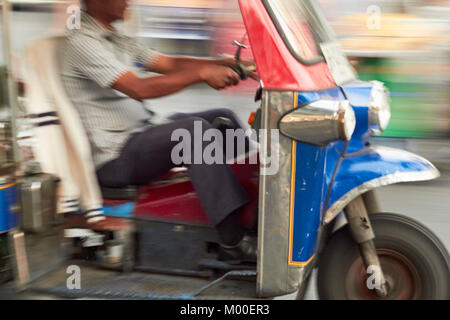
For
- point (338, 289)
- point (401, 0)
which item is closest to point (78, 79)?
point (338, 289)

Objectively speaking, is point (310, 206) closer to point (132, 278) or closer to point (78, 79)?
point (132, 278)

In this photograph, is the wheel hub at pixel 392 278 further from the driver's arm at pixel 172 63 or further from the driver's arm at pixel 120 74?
the driver's arm at pixel 172 63

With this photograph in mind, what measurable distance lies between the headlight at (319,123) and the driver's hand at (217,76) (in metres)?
0.35

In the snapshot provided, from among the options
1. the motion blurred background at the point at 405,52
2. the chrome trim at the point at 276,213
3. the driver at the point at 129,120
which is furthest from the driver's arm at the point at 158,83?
the motion blurred background at the point at 405,52

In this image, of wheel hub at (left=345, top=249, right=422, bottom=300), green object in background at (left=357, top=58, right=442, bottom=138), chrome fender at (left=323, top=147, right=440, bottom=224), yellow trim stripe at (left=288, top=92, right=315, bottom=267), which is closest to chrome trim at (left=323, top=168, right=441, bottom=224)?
chrome fender at (left=323, top=147, right=440, bottom=224)

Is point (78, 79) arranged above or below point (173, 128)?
above

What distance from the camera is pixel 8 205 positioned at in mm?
2523

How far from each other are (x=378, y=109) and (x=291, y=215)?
63cm

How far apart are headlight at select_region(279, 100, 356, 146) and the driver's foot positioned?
55 cm

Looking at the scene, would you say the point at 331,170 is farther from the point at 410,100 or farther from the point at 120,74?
the point at 410,100

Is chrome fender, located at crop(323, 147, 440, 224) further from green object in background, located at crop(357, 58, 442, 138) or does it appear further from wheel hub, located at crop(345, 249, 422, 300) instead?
green object in background, located at crop(357, 58, 442, 138)

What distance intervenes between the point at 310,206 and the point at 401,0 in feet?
14.5

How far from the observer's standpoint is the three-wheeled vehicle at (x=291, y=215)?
7.64 ft
